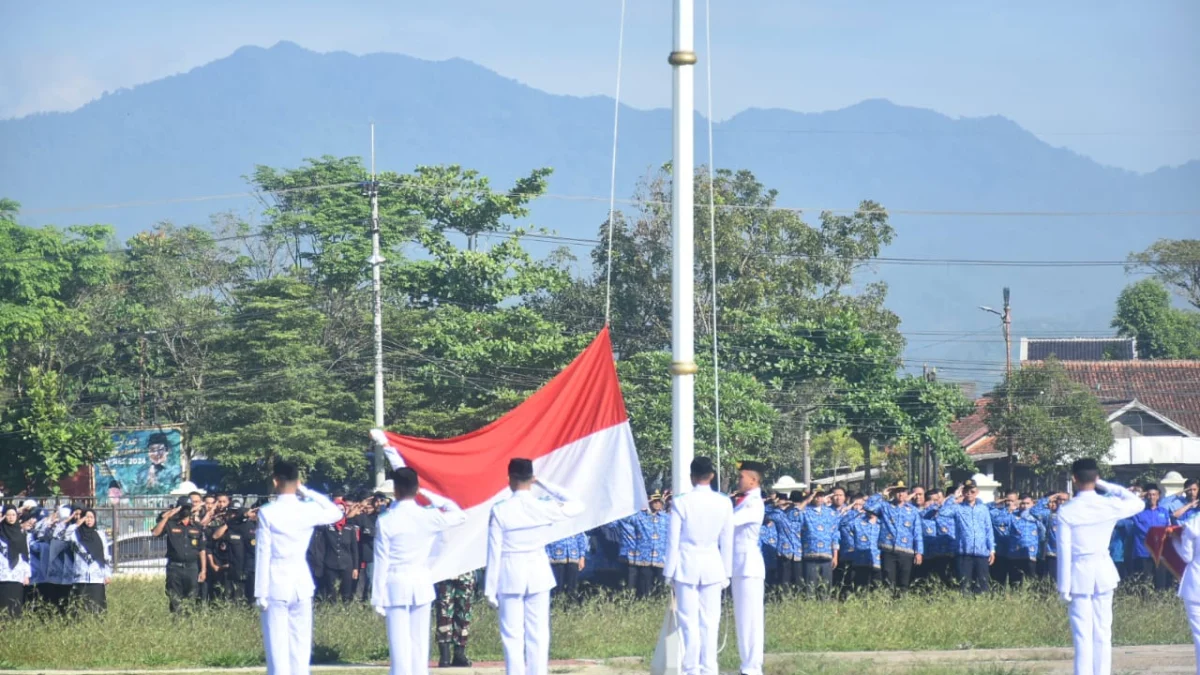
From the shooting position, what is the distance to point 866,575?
61.9ft

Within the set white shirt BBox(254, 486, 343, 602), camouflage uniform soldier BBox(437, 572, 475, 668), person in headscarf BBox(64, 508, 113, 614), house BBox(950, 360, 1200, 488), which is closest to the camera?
white shirt BBox(254, 486, 343, 602)

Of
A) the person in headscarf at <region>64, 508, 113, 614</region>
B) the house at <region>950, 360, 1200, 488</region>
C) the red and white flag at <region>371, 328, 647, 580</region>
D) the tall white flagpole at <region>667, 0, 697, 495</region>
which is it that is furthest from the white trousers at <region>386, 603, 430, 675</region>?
the house at <region>950, 360, 1200, 488</region>

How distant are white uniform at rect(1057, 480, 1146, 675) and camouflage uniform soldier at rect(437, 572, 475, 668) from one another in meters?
5.22

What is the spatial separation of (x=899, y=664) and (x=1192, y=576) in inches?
108

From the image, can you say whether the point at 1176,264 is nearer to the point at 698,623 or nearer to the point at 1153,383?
the point at 1153,383

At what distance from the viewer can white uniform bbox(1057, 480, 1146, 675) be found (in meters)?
11.0

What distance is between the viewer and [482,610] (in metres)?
15.2

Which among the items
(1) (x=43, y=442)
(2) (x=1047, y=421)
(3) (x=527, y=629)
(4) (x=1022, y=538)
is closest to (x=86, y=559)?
(3) (x=527, y=629)

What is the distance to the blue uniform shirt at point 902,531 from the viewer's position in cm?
1858

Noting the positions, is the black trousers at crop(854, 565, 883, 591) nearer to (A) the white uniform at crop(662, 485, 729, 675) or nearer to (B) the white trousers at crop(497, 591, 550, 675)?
(A) the white uniform at crop(662, 485, 729, 675)

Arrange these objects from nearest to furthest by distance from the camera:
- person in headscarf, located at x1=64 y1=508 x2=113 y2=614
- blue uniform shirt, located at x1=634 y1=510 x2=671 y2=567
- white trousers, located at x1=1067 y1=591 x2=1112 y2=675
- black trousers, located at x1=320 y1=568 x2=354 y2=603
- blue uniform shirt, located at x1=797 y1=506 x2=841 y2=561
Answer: white trousers, located at x1=1067 y1=591 x2=1112 y2=675 → person in headscarf, located at x1=64 y1=508 x2=113 y2=614 → blue uniform shirt, located at x1=797 y1=506 x2=841 y2=561 → black trousers, located at x1=320 y1=568 x2=354 y2=603 → blue uniform shirt, located at x1=634 y1=510 x2=671 y2=567

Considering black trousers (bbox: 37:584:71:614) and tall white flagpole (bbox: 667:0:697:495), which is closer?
tall white flagpole (bbox: 667:0:697:495)

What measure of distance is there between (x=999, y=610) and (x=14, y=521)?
10.9 meters

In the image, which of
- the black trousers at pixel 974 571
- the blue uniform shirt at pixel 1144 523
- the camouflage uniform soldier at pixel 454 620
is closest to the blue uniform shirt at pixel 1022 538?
the black trousers at pixel 974 571
